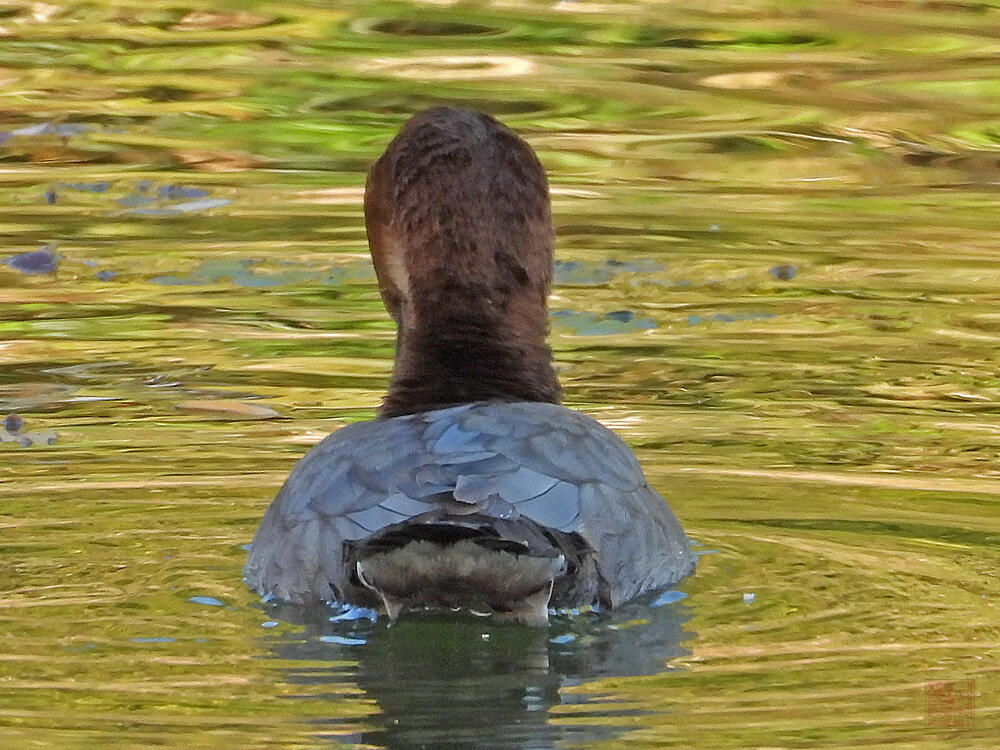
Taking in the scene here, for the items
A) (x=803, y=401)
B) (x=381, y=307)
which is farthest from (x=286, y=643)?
(x=381, y=307)

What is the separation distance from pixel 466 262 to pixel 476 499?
5.21ft

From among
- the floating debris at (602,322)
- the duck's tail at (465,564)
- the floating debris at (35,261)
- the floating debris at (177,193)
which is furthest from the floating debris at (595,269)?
the duck's tail at (465,564)

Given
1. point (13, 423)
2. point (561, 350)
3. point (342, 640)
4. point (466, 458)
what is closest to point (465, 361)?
point (466, 458)

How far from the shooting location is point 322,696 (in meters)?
6.18

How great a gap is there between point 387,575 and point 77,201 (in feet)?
24.1

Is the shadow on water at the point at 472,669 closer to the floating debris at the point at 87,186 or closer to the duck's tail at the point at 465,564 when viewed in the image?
the duck's tail at the point at 465,564

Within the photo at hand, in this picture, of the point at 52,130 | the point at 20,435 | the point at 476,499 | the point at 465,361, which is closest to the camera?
the point at 476,499

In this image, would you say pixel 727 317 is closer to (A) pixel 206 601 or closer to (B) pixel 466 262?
(B) pixel 466 262

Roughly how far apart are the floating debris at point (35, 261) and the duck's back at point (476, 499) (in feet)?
16.4

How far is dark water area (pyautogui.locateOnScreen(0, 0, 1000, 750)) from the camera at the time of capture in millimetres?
6223

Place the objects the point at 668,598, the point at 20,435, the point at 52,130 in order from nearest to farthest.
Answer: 1. the point at 668,598
2. the point at 20,435
3. the point at 52,130

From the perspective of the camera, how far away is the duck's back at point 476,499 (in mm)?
6742

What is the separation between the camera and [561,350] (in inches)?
435

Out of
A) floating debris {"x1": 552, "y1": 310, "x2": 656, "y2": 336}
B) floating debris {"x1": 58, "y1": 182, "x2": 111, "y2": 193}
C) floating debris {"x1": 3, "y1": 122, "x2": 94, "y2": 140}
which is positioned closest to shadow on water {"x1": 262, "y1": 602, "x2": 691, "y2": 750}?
floating debris {"x1": 552, "y1": 310, "x2": 656, "y2": 336}
